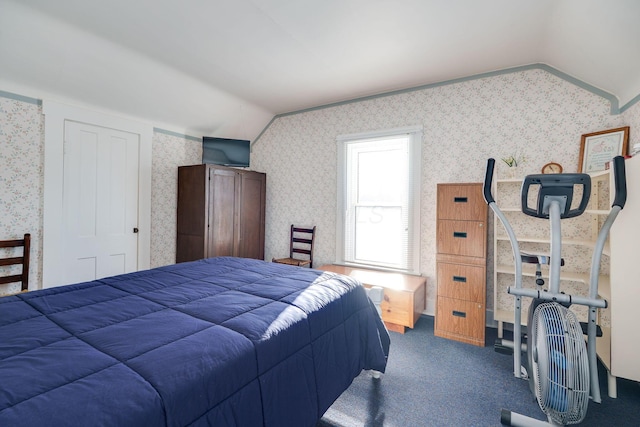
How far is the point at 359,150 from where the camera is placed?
3988mm

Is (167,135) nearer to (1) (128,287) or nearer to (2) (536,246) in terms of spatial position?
(1) (128,287)

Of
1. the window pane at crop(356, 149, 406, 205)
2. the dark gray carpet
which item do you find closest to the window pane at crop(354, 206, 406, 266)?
the window pane at crop(356, 149, 406, 205)

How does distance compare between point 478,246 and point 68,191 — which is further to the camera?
point 68,191

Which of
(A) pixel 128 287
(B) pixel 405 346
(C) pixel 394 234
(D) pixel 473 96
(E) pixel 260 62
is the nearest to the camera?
(A) pixel 128 287

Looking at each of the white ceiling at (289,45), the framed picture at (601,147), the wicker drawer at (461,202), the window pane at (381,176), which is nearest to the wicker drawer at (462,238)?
the wicker drawer at (461,202)

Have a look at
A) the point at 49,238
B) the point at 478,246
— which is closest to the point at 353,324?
the point at 478,246

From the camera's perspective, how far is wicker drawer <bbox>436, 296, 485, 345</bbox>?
112 inches

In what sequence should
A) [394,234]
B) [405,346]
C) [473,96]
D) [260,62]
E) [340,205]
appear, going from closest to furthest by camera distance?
[405,346] < [260,62] < [473,96] < [394,234] < [340,205]

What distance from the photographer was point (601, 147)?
2635 millimetres

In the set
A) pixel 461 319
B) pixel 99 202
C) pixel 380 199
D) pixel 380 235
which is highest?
pixel 380 199

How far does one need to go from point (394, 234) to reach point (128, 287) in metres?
2.87

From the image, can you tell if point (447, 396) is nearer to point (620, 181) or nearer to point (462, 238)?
point (462, 238)

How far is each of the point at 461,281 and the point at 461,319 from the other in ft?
1.19

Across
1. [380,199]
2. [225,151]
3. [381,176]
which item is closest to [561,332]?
[380,199]
